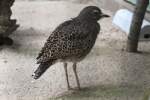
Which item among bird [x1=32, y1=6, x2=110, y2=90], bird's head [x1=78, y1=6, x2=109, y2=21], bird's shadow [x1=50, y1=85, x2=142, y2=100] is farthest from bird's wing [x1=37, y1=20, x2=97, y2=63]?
bird's shadow [x1=50, y1=85, x2=142, y2=100]

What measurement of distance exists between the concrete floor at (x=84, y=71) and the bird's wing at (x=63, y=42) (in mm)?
463

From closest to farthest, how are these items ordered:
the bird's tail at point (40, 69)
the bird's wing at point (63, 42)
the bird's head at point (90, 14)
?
the bird's tail at point (40, 69), the bird's wing at point (63, 42), the bird's head at point (90, 14)

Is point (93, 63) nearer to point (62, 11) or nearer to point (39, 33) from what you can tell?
point (39, 33)

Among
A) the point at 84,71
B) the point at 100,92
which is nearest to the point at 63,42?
the point at 100,92

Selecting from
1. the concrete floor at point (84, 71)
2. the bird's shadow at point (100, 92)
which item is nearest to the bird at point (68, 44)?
the bird's shadow at point (100, 92)

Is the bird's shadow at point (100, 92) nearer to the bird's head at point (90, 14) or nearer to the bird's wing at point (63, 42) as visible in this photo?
the bird's wing at point (63, 42)

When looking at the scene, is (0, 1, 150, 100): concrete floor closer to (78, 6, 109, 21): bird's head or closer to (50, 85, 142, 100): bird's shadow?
(50, 85, 142, 100): bird's shadow

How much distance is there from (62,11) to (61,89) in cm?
322

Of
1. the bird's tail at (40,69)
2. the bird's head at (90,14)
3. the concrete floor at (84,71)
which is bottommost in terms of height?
the concrete floor at (84,71)

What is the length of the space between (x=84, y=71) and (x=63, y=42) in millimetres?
848

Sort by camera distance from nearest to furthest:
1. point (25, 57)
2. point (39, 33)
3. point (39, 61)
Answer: point (39, 61)
point (25, 57)
point (39, 33)

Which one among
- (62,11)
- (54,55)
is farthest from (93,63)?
(62,11)

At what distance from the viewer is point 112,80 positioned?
511cm

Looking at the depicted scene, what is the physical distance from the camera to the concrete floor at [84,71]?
4.80m
